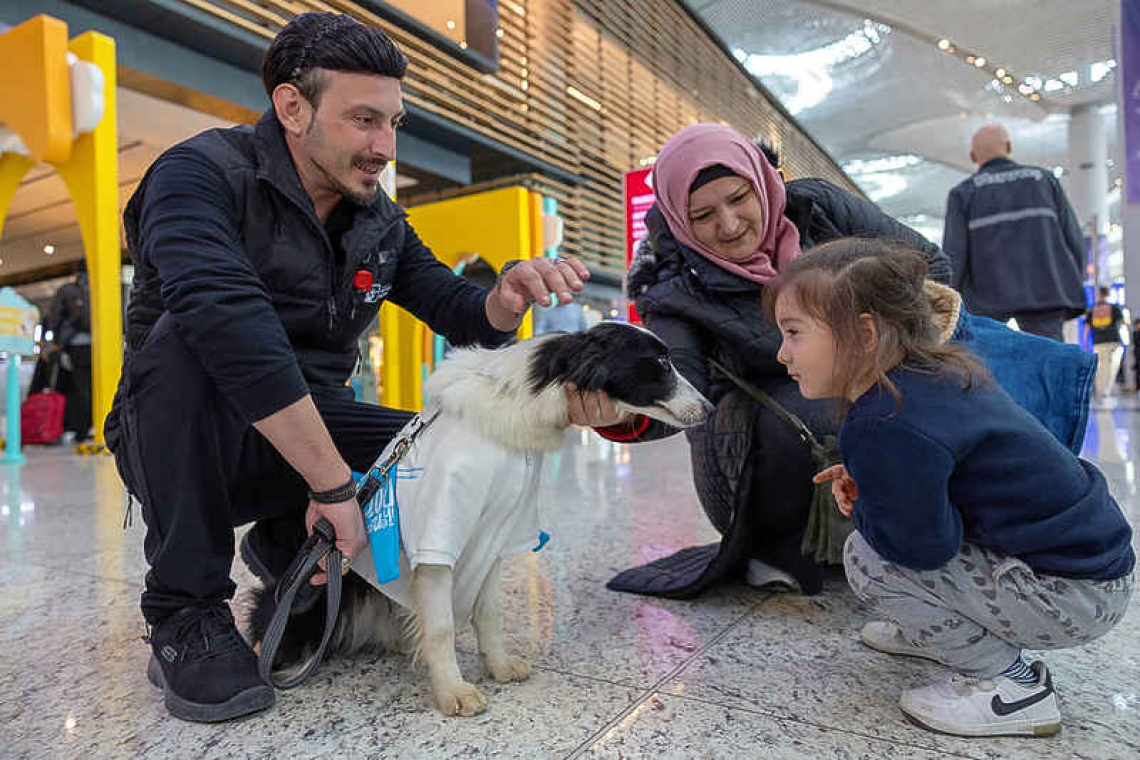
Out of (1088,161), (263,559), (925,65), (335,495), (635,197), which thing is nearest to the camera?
(335,495)

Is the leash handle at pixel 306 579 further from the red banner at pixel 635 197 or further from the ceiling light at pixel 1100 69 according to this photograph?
the ceiling light at pixel 1100 69

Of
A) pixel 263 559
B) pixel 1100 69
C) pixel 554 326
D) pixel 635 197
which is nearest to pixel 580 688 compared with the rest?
pixel 263 559

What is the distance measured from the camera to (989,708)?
3.88ft

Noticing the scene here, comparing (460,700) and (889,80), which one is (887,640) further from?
(889,80)

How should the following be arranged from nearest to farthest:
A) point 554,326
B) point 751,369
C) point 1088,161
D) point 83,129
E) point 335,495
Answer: point 335,495 < point 751,369 < point 83,129 < point 554,326 < point 1088,161

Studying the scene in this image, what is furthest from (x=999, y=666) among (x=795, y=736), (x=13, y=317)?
(x=13, y=317)

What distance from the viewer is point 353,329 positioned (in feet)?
5.43

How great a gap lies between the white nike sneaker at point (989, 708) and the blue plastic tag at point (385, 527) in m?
0.89

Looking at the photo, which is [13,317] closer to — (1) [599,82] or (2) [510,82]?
(2) [510,82]

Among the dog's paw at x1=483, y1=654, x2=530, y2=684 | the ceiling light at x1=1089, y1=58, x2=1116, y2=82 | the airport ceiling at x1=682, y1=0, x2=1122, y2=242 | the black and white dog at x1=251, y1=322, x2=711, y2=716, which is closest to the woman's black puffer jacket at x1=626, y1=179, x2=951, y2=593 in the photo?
the black and white dog at x1=251, y1=322, x2=711, y2=716

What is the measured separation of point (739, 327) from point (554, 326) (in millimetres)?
6009

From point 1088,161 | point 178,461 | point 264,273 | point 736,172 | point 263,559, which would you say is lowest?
point 263,559

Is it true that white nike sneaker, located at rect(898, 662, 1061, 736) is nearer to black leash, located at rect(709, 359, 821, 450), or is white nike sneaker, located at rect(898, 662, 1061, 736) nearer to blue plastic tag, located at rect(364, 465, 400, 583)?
black leash, located at rect(709, 359, 821, 450)

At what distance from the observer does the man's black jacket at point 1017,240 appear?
4.23 metres
